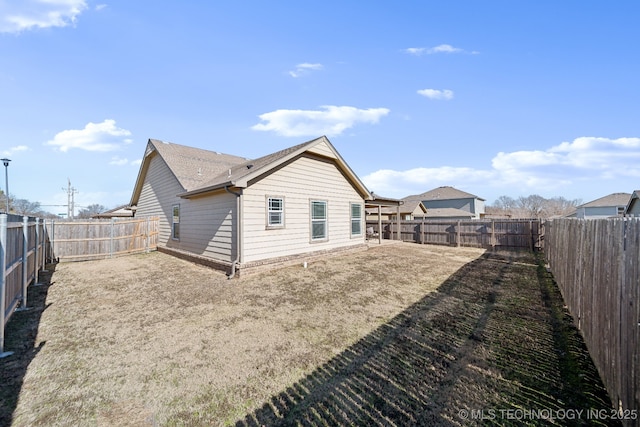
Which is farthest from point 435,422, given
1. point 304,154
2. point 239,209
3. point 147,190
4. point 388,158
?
point 388,158

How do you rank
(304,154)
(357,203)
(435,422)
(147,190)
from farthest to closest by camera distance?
(147,190)
(357,203)
(304,154)
(435,422)

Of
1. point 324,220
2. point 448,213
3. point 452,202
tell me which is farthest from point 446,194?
point 324,220

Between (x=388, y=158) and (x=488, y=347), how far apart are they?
19462 millimetres

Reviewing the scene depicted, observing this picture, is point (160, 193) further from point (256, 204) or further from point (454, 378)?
point (454, 378)

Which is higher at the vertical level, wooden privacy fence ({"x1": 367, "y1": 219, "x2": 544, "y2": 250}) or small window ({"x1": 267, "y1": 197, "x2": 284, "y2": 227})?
small window ({"x1": 267, "y1": 197, "x2": 284, "y2": 227})

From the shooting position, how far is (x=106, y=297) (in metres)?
6.39

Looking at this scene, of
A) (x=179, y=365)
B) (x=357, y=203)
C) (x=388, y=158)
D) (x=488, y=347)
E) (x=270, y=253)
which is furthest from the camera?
(x=388, y=158)

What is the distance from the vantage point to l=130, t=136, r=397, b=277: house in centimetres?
852

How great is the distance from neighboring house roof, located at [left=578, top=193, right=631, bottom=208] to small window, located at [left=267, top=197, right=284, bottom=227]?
44.1 meters

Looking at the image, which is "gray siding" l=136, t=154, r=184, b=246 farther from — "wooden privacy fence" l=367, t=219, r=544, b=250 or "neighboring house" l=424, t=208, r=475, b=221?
"neighboring house" l=424, t=208, r=475, b=221

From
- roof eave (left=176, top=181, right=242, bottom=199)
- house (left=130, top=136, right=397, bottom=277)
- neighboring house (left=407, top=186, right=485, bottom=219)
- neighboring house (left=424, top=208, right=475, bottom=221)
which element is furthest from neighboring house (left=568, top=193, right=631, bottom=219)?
roof eave (left=176, top=181, right=242, bottom=199)

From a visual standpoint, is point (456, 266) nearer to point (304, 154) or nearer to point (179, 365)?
point (304, 154)

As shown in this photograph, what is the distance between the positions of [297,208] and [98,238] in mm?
9541

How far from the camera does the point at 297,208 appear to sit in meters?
10.0
